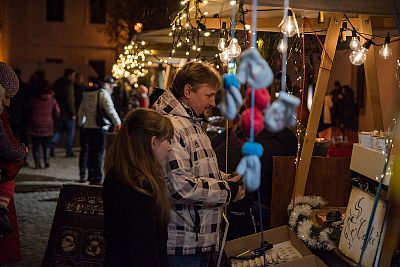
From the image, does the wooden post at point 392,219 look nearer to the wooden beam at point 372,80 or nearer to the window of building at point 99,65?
the wooden beam at point 372,80

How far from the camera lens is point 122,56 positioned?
10.5m

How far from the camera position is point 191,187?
3979mm

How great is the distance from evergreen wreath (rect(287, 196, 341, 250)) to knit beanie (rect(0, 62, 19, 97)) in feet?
8.41

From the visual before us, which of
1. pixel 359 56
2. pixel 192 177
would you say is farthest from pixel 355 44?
pixel 192 177

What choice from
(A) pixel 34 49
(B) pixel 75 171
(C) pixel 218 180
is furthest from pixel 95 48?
(C) pixel 218 180

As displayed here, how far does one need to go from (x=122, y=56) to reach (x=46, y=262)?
16.8 ft

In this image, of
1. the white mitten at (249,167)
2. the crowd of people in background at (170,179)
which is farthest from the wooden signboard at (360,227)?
the white mitten at (249,167)

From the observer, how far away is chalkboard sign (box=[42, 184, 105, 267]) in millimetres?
5918

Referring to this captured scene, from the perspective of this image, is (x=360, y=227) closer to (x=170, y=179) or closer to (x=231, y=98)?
(x=170, y=179)

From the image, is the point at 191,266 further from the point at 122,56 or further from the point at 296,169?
the point at 122,56

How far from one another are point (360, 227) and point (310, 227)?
0.66m

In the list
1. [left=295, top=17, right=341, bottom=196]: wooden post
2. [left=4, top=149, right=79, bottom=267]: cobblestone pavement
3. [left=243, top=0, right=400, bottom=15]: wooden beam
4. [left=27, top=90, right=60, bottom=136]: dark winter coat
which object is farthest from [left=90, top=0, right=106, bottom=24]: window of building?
[left=243, top=0, right=400, bottom=15]: wooden beam

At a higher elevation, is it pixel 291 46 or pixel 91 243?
pixel 291 46

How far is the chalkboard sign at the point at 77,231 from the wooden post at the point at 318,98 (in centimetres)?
176
